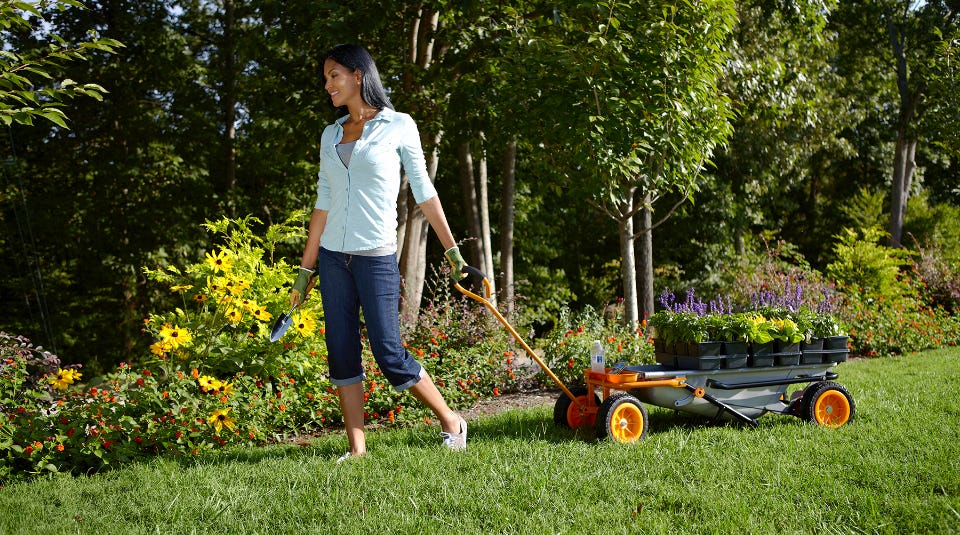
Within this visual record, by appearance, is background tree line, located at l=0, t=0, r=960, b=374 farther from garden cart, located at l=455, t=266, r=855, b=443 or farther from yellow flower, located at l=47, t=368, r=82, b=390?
garden cart, located at l=455, t=266, r=855, b=443

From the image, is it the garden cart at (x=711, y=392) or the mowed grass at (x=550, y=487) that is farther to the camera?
the garden cart at (x=711, y=392)

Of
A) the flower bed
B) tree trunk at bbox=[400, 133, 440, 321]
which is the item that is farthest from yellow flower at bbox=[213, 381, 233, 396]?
tree trunk at bbox=[400, 133, 440, 321]

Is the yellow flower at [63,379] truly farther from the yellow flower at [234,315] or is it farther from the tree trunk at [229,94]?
the tree trunk at [229,94]

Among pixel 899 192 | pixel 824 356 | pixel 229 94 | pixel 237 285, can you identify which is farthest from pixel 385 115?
pixel 899 192

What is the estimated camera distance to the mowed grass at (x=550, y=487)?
288 centimetres

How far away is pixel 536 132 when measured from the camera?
23.5ft

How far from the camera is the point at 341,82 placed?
12.4ft

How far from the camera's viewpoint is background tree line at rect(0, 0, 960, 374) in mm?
6478

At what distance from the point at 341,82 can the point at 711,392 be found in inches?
102

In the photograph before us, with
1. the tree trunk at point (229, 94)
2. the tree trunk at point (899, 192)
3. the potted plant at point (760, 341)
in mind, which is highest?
the tree trunk at point (229, 94)

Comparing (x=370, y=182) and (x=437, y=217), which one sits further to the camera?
(x=437, y=217)

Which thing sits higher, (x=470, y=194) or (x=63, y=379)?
(x=470, y=194)

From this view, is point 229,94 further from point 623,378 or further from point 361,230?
point 623,378

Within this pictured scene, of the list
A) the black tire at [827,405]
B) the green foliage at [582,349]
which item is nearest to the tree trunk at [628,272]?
the green foliage at [582,349]
